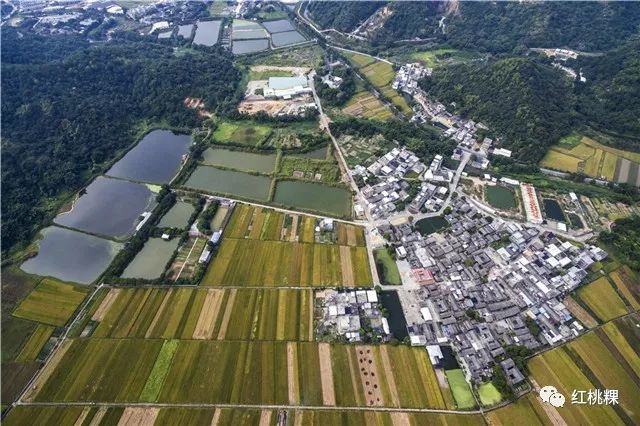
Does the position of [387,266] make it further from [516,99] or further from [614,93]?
[614,93]

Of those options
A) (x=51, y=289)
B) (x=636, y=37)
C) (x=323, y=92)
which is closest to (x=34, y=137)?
(x=51, y=289)

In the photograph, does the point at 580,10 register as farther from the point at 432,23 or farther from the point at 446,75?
the point at 446,75

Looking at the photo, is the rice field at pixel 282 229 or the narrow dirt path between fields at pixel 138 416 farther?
the rice field at pixel 282 229

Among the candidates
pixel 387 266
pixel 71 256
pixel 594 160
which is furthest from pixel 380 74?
pixel 71 256

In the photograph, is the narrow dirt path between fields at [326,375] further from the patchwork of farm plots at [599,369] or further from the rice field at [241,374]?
the patchwork of farm plots at [599,369]

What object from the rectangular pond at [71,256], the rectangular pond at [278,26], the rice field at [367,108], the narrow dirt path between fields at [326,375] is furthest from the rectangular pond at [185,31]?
the narrow dirt path between fields at [326,375]

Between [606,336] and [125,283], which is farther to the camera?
[125,283]
